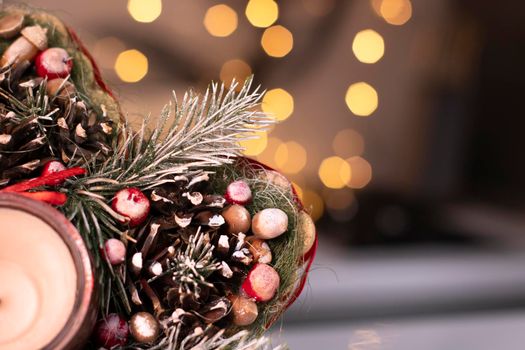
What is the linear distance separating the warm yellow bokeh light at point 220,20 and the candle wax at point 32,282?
3.99 ft

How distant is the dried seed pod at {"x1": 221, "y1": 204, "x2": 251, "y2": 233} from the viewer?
0.45 metres

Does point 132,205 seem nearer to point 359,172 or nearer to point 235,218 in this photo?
point 235,218

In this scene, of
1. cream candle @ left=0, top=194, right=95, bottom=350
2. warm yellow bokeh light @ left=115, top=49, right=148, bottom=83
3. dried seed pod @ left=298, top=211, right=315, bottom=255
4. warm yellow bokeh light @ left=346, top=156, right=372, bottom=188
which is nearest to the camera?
cream candle @ left=0, top=194, right=95, bottom=350

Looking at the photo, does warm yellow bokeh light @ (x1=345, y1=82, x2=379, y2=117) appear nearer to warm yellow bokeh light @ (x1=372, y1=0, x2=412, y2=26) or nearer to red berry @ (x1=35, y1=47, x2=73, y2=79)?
warm yellow bokeh light @ (x1=372, y1=0, x2=412, y2=26)

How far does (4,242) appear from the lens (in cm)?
37

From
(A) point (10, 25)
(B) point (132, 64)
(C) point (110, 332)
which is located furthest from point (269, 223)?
(B) point (132, 64)

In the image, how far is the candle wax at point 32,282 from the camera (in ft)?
1.21

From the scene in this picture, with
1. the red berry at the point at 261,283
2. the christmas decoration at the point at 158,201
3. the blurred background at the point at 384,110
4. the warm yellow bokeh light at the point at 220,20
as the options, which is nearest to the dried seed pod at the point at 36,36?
the christmas decoration at the point at 158,201

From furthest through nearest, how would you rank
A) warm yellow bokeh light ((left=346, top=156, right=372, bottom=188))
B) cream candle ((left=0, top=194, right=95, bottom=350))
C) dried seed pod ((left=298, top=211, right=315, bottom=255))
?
warm yellow bokeh light ((left=346, top=156, right=372, bottom=188)) < dried seed pod ((left=298, top=211, right=315, bottom=255)) < cream candle ((left=0, top=194, right=95, bottom=350))

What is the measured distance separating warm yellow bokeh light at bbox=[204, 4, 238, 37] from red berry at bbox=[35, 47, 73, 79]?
108 cm

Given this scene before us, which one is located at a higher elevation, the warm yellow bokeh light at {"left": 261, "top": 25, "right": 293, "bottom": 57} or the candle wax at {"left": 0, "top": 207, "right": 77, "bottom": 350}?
the warm yellow bokeh light at {"left": 261, "top": 25, "right": 293, "bottom": 57}

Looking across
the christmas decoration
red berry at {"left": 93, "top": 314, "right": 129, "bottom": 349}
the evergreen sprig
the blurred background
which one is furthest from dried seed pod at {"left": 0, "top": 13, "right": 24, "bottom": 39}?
the blurred background

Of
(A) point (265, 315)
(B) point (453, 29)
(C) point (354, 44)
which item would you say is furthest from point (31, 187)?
(B) point (453, 29)

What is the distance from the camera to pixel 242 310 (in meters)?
0.44
